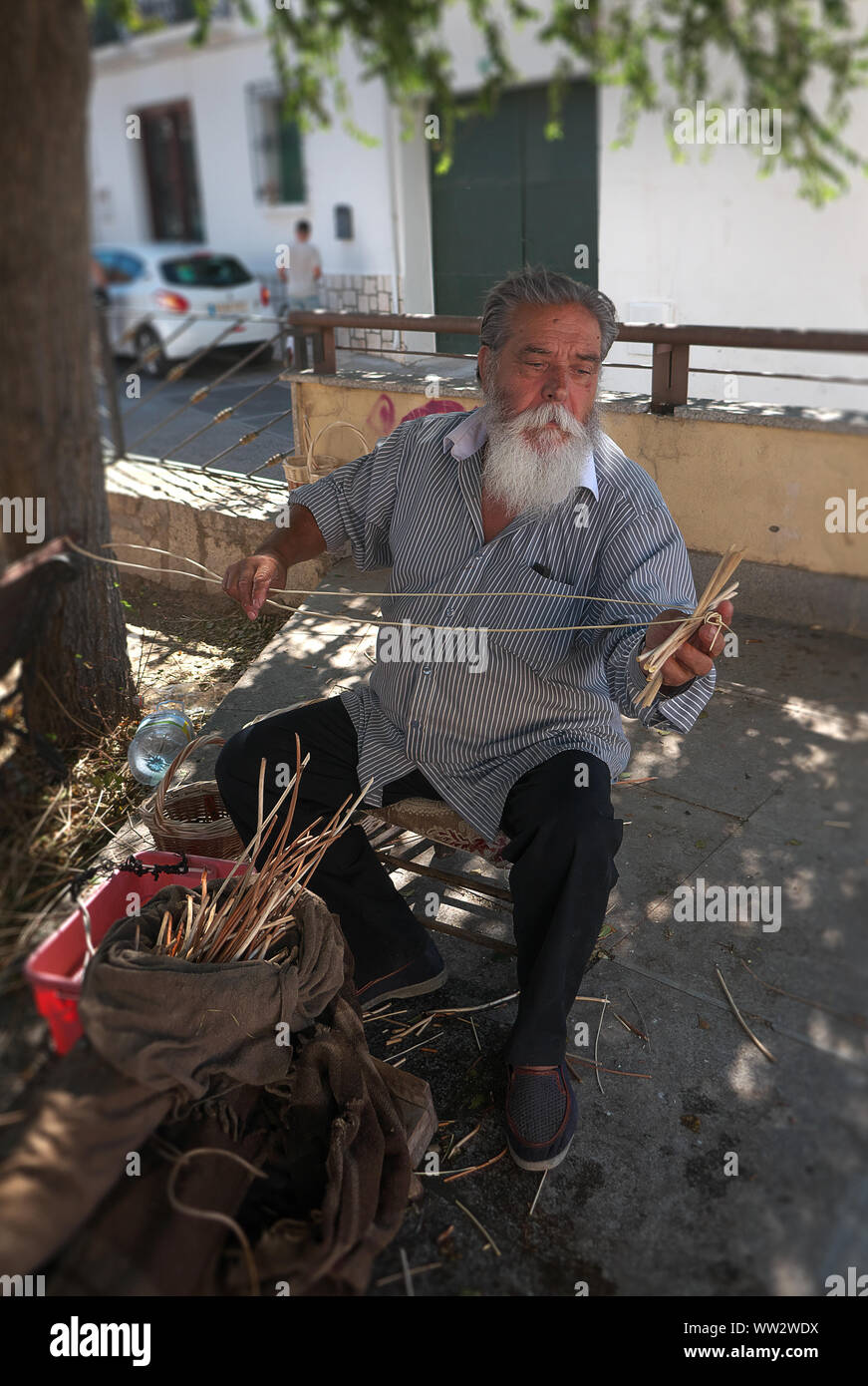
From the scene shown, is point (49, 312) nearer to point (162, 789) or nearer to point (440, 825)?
point (162, 789)

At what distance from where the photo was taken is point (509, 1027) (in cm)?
231

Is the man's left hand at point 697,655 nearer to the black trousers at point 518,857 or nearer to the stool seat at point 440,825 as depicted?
the black trousers at point 518,857

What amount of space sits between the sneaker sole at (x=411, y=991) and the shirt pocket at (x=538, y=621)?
743mm

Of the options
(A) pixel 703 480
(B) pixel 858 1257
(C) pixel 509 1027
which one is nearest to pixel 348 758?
(C) pixel 509 1027

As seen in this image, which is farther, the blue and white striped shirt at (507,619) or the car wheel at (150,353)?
the blue and white striped shirt at (507,619)

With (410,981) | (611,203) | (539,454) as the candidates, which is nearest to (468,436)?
(539,454)

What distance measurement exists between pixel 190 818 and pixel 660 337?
1536 mm

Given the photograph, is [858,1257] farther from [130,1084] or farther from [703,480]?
[703,480]

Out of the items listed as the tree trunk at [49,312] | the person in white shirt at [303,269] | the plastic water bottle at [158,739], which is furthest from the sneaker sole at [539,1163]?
the person in white shirt at [303,269]

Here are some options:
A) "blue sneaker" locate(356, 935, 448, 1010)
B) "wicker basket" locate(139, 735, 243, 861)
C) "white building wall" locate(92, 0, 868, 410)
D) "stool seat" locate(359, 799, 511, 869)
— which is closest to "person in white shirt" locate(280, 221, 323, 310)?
"white building wall" locate(92, 0, 868, 410)

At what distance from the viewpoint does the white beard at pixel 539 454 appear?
211cm

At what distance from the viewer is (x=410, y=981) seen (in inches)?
92.8

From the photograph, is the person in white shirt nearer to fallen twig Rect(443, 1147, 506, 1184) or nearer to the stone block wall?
the stone block wall

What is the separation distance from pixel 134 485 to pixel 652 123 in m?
1.12
